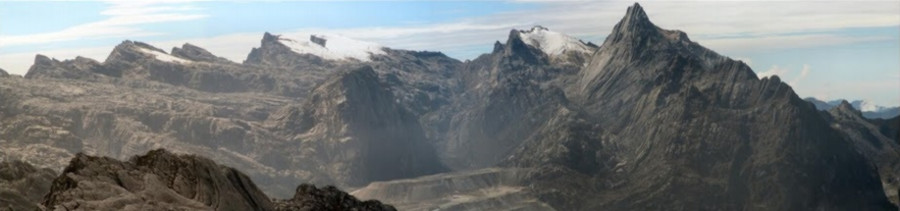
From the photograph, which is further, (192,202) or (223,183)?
(223,183)

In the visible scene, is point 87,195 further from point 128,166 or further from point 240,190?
point 240,190

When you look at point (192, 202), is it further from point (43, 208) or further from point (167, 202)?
point (43, 208)

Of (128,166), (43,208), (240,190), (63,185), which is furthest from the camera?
(240,190)

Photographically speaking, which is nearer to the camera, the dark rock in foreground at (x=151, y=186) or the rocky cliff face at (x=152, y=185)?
the dark rock in foreground at (x=151, y=186)

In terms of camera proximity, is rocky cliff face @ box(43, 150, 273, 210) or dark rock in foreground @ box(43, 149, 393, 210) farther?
rocky cliff face @ box(43, 150, 273, 210)

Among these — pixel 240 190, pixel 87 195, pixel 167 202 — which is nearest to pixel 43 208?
pixel 87 195

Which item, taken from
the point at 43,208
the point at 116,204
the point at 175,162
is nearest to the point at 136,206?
the point at 116,204

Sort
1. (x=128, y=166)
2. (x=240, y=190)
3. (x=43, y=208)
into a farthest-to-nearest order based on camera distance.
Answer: (x=240, y=190), (x=128, y=166), (x=43, y=208)

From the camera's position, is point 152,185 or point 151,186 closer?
point 151,186

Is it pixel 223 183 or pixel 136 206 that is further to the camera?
pixel 223 183
